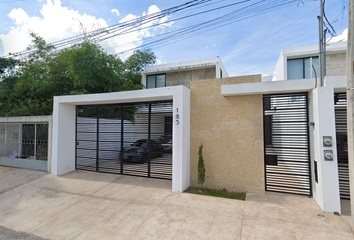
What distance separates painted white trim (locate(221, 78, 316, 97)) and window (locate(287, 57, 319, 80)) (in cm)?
718

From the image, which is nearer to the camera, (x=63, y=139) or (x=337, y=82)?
(x=337, y=82)

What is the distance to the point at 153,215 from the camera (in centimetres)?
479

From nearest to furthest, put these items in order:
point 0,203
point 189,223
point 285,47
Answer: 1. point 189,223
2. point 0,203
3. point 285,47

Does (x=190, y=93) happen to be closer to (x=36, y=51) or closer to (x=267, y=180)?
(x=267, y=180)

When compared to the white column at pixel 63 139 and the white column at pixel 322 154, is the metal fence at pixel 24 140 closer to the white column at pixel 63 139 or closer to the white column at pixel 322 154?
the white column at pixel 63 139

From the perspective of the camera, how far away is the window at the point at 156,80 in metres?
Result: 15.3

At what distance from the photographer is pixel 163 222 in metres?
4.46

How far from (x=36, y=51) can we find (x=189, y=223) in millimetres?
14912

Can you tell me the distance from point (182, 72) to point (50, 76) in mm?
8607

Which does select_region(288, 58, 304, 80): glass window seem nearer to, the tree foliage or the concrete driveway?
the concrete driveway

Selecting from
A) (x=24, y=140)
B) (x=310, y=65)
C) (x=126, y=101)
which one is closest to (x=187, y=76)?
(x=310, y=65)

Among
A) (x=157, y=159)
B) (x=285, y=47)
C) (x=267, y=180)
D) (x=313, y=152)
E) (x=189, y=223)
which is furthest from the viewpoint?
(x=285, y=47)

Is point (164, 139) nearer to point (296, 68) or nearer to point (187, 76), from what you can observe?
point (187, 76)

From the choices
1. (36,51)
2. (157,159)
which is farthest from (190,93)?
(36,51)
